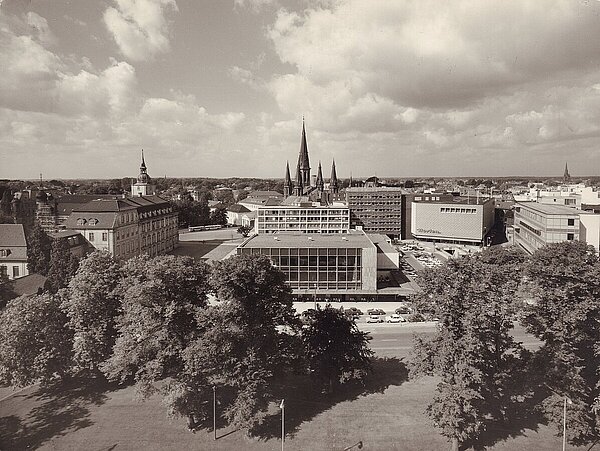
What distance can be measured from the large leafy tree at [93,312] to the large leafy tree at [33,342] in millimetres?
821

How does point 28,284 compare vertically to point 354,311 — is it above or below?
above

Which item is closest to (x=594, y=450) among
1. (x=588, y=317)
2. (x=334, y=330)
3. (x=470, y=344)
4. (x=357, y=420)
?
(x=588, y=317)

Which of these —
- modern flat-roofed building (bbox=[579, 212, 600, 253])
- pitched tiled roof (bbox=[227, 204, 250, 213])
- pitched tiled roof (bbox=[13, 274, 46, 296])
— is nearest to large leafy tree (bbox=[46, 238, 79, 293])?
pitched tiled roof (bbox=[13, 274, 46, 296])

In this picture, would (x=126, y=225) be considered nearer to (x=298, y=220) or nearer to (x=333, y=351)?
(x=298, y=220)

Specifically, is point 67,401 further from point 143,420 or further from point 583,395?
point 583,395

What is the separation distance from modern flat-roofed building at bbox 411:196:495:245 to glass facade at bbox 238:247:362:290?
191 ft

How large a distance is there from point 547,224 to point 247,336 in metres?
58.4

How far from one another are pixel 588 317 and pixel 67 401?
29.7 m

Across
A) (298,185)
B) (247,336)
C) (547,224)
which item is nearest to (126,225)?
(247,336)

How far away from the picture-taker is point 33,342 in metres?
27.2

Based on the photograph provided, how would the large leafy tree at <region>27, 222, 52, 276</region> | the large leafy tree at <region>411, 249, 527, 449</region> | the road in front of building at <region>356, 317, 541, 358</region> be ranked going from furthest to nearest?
1. the large leafy tree at <region>27, 222, 52, 276</region>
2. the road in front of building at <region>356, 317, 541, 358</region>
3. the large leafy tree at <region>411, 249, 527, 449</region>

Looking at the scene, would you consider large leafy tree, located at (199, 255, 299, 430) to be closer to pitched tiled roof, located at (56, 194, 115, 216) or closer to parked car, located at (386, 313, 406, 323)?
parked car, located at (386, 313, 406, 323)

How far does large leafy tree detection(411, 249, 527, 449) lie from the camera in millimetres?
22188

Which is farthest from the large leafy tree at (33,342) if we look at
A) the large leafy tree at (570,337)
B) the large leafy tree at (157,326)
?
the large leafy tree at (570,337)
